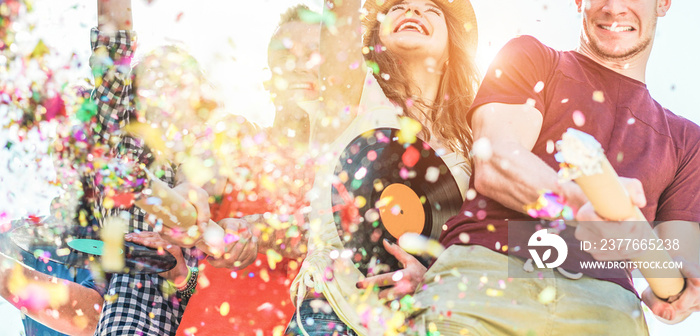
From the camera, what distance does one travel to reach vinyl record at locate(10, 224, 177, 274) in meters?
2.24

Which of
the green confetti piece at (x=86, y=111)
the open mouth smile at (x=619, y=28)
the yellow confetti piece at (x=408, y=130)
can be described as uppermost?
the green confetti piece at (x=86, y=111)

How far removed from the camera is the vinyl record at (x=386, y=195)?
6.53 ft

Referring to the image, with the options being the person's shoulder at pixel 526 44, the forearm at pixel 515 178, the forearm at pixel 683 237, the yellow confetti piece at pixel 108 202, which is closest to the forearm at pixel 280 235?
the yellow confetti piece at pixel 108 202

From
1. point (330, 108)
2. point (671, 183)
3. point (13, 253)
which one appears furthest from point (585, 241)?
point (13, 253)

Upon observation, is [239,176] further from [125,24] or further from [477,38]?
[477,38]

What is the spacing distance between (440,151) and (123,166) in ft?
3.57

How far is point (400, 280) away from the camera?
73.8 inches

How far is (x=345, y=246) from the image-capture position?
77.5 inches

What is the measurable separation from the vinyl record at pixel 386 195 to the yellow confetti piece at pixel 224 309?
616mm

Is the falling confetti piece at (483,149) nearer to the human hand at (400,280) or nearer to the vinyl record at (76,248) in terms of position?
the human hand at (400,280)

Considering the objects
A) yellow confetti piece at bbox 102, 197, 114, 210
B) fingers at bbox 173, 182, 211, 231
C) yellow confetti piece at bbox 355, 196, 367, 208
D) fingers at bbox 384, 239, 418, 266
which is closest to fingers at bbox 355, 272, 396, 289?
fingers at bbox 384, 239, 418, 266

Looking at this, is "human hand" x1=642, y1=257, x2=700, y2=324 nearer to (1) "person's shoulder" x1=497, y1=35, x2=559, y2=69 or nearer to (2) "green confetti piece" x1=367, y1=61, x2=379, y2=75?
(1) "person's shoulder" x1=497, y1=35, x2=559, y2=69

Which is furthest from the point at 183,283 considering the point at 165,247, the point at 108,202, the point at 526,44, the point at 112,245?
the point at 526,44

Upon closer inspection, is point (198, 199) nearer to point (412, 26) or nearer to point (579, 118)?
point (412, 26)
